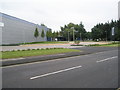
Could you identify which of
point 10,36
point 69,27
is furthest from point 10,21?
point 69,27

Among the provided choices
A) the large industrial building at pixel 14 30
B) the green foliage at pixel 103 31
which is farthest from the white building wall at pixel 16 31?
the green foliage at pixel 103 31

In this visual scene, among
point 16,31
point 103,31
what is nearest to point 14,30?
point 16,31

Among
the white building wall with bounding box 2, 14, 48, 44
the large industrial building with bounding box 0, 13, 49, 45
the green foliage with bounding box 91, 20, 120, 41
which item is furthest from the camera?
the green foliage with bounding box 91, 20, 120, 41

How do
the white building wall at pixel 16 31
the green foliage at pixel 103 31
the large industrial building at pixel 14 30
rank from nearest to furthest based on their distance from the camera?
the large industrial building at pixel 14 30 → the white building wall at pixel 16 31 → the green foliage at pixel 103 31

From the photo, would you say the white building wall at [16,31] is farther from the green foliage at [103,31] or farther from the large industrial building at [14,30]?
the green foliage at [103,31]

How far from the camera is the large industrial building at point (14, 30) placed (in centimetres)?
4166

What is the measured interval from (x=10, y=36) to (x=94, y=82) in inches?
1760

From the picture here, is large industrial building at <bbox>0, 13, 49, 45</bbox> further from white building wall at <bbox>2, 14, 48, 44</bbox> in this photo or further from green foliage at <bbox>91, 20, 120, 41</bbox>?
green foliage at <bbox>91, 20, 120, 41</bbox>

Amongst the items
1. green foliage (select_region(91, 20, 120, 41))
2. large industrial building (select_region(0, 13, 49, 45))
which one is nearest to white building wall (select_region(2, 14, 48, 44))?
large industrial building (select_region(0, 13, 49, 45))

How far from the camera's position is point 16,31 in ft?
162

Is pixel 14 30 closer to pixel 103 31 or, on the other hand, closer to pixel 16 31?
pixel 16 31

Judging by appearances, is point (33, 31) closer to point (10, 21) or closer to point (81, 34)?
point (10, 21)

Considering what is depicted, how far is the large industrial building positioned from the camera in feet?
137

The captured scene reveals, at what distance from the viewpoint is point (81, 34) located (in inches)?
4419
